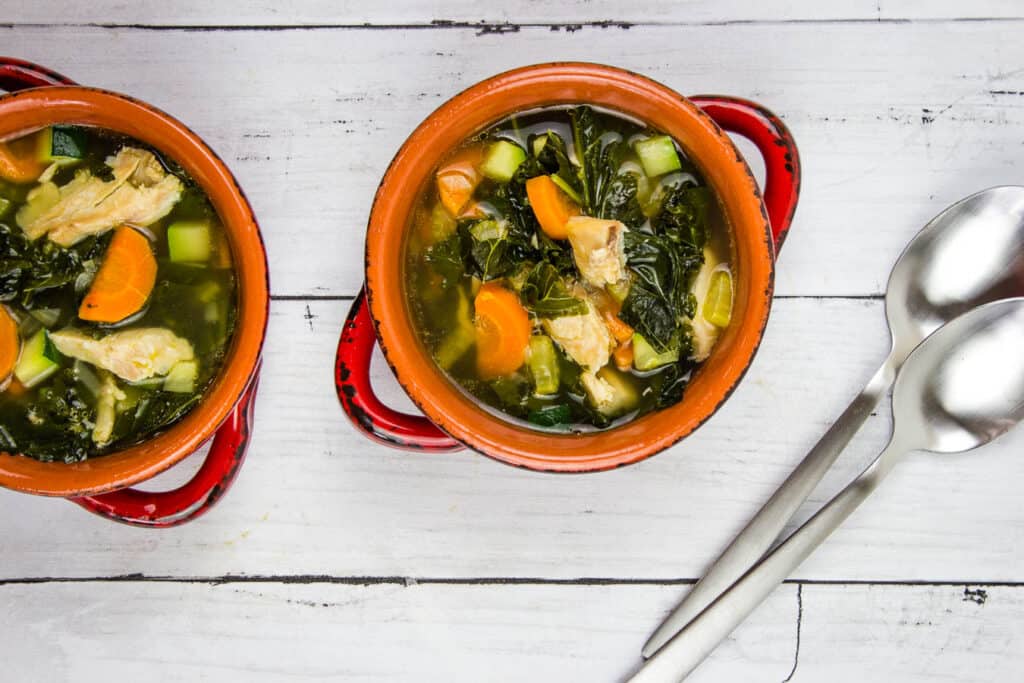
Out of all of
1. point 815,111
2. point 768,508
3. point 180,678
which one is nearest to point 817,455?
point 768,508

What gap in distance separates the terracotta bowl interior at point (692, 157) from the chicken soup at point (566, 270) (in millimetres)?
60

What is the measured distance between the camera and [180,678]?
1.95 metres

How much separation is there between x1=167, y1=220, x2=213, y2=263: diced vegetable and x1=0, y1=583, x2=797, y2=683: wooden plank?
783 millimetres

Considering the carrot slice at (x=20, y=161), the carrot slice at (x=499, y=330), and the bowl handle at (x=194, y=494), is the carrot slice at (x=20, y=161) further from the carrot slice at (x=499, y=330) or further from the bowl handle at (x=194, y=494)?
the carrot slice at (x=499, y=330)

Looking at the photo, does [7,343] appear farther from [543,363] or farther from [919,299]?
[919,299]

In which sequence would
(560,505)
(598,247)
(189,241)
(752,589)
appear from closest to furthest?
(598,247) < (189,241) < (752,589) < (560,505)

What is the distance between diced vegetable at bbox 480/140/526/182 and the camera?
1.60 meters

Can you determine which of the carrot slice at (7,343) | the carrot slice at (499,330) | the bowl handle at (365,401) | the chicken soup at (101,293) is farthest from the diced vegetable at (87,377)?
the carrot slice at (499,330)

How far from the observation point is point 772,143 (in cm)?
165

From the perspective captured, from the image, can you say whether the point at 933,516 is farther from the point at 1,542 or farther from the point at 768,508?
the point at 1,542

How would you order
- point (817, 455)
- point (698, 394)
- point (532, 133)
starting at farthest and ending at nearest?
point (817, 455) → point (532, 133) → point (698, 394)

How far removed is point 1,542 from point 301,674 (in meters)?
0.75

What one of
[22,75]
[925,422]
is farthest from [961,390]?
[22,75]

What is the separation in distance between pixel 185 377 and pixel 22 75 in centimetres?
70
